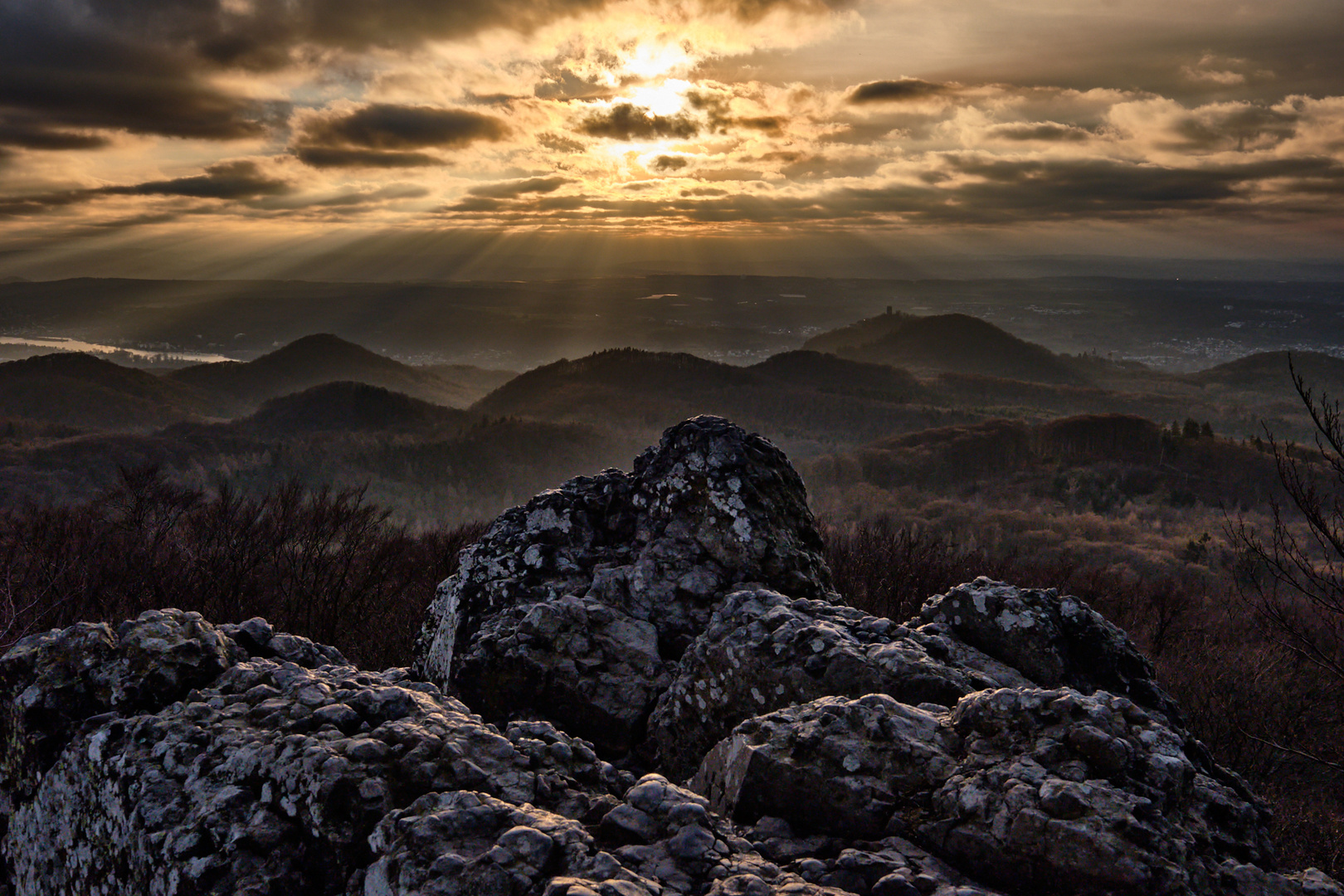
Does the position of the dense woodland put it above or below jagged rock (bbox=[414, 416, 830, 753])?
below

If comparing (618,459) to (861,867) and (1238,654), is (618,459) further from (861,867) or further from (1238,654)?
(861,867)

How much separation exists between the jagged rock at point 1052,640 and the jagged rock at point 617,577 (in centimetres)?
256

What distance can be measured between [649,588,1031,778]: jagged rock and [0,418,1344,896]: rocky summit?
0.12 feet

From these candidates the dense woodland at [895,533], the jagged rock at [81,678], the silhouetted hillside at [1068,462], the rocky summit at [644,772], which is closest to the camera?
the rocky summit at [644,772]

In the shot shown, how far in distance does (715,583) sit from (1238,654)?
29.7m

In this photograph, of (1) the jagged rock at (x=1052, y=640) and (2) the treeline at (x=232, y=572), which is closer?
(1) the jagged rock at (x=1052, y=640)

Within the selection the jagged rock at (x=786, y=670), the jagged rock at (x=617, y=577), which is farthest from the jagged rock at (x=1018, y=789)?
the jagged rock at (x=617, y=577)

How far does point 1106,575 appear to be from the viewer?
48562 mm

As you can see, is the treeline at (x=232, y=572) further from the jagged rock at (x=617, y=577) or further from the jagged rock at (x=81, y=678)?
the jagged rock at (x=81, y=678)

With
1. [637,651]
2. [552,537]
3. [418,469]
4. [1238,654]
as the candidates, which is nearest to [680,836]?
[637,651]

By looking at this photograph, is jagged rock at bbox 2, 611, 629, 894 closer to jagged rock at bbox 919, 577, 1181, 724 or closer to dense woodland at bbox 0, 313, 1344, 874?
jagged rock at bbox 919, 577, 1181, 724

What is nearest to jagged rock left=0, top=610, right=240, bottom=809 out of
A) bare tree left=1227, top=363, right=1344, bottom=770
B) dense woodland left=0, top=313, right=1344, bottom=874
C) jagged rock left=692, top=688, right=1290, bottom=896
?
jagged rock left=692, top=688, right=1290, bottom=896

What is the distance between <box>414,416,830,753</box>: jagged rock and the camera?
10.2 metres

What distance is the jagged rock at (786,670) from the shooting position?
8.56 metres
